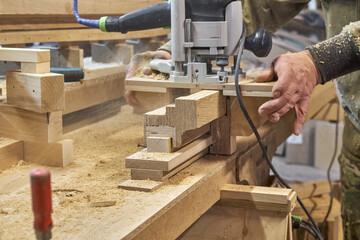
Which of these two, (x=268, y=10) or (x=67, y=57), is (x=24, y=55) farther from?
(x=268, y=10)

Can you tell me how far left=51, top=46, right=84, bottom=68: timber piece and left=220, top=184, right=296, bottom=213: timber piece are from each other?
99 centimetres

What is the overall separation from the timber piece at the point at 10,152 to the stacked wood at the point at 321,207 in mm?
1321

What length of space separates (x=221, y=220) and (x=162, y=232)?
1.47 ft

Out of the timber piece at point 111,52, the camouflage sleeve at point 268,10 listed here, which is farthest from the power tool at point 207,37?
the timber piece at point 111,52

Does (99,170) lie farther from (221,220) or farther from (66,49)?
(66,49)

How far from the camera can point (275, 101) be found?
4.72ft

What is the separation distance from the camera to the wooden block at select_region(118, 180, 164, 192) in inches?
49.5

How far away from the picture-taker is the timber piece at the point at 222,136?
1.60 meters

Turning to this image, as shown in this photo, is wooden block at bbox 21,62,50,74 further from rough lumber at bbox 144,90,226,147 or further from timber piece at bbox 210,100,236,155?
timber piece at bbox 210,100,236,155

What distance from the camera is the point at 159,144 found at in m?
1.38

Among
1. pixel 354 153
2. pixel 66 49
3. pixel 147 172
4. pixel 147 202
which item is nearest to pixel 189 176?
pixel 147 172

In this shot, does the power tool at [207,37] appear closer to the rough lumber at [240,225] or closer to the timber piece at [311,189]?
the rough lumber at [240,225]

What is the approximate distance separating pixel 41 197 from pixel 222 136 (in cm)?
90

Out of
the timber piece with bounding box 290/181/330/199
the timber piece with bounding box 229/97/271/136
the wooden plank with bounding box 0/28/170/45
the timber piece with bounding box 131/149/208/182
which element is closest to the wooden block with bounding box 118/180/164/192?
the timber piece with bounding box 131/149/208/182
